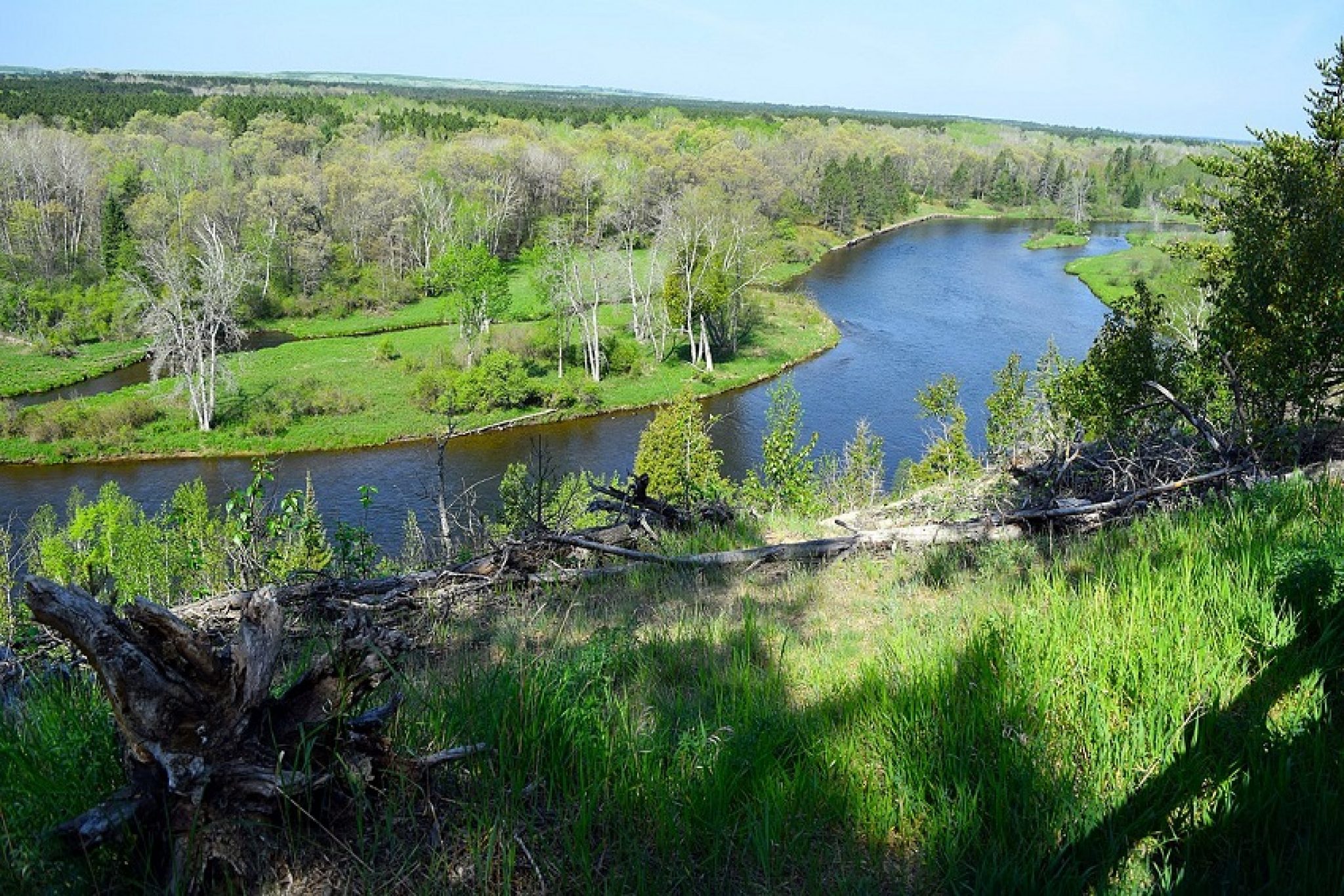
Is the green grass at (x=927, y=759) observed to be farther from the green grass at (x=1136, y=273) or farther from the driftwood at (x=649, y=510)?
the green grass at (x=1136, y=273)

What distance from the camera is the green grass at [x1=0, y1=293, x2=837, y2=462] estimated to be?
36469 mm

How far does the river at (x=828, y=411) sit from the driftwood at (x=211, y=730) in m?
15.7

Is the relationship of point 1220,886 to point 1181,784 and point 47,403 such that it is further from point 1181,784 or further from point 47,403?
point 47,403

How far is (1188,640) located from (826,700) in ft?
4.08

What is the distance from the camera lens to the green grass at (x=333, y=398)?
36.5 meters

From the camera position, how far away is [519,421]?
1609 inches

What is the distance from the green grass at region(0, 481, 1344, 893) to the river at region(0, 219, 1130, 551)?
15.4m

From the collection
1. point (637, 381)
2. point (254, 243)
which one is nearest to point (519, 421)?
point (637, 381)

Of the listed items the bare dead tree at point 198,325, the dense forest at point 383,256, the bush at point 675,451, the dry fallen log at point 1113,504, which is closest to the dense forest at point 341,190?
the dense forest at point 383,256

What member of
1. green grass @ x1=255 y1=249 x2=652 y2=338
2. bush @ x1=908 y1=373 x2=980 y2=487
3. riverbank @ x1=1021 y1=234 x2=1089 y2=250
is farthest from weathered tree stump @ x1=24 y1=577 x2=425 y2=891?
riverbank @ x1=1021 y1=234 x2=1089 y2=250

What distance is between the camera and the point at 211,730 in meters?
2.29

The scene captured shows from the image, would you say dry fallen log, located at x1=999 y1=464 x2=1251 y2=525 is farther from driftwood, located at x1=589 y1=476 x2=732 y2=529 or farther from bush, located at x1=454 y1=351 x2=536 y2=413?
bush, located at x1=454 y1=351 x2=536 y2=413

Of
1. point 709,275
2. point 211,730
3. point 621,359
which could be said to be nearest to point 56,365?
point 621,359

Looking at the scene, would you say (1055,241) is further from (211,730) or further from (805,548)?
(211,730)
